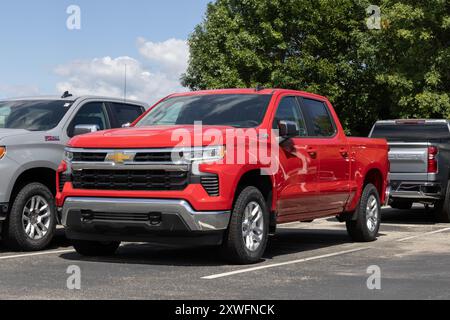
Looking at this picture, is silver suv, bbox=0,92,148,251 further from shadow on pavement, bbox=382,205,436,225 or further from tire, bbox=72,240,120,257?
shadow on pavement, bbox=382,205,436,225

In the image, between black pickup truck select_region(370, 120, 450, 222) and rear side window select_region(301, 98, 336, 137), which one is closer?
rear side window select_region(301, 98, 336, 137)

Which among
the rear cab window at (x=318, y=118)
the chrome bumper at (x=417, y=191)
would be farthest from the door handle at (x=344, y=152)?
the chrome bumper at (x=417, y=191)

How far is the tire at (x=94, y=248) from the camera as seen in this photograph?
9.05 m

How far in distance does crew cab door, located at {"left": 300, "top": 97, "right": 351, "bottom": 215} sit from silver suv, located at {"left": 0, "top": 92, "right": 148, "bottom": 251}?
2424 mm

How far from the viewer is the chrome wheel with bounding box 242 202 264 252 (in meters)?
8.30

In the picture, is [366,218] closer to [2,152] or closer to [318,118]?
[318,118]

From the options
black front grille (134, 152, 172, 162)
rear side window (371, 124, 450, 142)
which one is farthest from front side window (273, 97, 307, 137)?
rear side window (371, 124, 450, 142)

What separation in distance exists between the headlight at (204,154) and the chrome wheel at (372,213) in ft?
12.8

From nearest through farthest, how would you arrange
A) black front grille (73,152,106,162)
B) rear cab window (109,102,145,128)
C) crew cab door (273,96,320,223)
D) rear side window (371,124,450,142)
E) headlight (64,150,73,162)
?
black front grille (73,152,106,162) → headlight (64,150,73,162) → crew cab door (273,96,320,223) → rear cab window (109,102,145,128) → rear side window (371,124,450,142)

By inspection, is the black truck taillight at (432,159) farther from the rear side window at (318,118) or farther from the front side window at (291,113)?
the front side window at (291,113)

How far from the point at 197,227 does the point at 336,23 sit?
3577 cm
